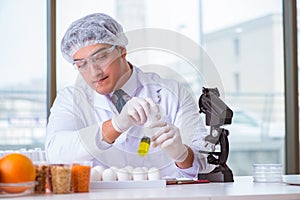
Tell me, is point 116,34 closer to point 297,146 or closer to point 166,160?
point 166,160

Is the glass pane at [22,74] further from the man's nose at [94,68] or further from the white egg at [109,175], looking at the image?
the white egg at [109,175]

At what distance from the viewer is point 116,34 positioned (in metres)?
2.05

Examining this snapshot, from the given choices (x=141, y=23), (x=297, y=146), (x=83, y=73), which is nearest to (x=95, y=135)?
(x=83, y=73)

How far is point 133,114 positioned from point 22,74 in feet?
4.77

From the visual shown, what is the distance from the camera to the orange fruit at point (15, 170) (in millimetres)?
1481

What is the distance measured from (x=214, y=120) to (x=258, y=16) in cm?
184

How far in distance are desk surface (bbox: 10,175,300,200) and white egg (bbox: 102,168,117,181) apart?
0.08 meters

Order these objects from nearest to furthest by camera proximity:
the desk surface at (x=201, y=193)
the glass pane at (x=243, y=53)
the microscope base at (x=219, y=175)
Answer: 1. the desk surface at (x=201, y=193)
2. the microscope base at (x=219, y=175)
3. the glass pane at (x=243, y=53)

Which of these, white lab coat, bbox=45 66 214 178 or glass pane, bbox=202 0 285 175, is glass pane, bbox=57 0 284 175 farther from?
white lab coat, bbox=45 66 214 178

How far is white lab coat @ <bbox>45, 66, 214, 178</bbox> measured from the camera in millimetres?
1918

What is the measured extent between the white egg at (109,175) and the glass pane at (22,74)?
147 cm


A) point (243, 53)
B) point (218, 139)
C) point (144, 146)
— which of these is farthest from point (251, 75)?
point (144, 146)

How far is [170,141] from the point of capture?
189cm

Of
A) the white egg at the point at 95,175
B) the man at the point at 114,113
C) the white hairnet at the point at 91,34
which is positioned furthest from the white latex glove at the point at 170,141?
the white hairnet at the point at 91,34
